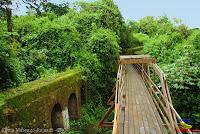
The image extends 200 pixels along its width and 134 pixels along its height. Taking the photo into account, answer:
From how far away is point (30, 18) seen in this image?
62.4 feet

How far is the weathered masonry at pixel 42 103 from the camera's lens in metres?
8.75

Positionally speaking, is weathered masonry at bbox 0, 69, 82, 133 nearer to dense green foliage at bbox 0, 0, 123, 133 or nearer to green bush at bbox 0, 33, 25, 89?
green bush at bbox 0, 33, 25, 89

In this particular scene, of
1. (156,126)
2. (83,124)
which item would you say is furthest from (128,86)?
(156,126)

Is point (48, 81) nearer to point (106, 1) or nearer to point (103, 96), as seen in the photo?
point (103, 96)

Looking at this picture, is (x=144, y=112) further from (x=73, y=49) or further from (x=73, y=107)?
(x=73, y=49)

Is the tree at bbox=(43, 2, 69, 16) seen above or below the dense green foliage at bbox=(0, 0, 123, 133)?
above

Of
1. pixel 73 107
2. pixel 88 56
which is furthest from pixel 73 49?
pixel 73 107

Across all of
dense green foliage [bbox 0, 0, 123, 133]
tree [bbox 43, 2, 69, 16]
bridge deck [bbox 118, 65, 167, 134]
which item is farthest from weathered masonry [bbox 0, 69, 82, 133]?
tree [bbox 43, 2, 69, 16]

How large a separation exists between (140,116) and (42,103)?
3.55m

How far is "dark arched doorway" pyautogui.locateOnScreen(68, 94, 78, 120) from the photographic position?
15.5 meters

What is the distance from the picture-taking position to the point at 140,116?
968 centimetres

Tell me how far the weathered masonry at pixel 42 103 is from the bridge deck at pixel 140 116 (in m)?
2.88

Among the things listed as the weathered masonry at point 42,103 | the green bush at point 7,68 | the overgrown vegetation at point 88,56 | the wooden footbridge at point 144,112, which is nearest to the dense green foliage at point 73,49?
the overgrown vegetation at point 88,56

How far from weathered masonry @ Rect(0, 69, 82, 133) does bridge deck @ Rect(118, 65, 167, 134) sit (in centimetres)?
288
